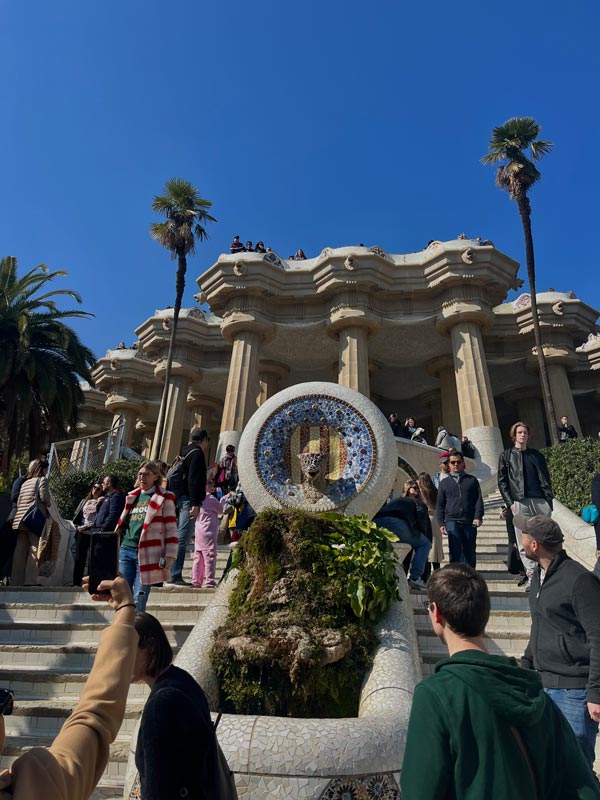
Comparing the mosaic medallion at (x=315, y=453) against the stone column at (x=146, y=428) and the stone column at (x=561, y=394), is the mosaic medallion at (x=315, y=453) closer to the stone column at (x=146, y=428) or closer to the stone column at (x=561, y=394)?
the stone column at (x=561, y=394)

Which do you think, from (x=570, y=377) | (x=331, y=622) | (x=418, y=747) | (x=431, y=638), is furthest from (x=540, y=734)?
(x=570, y=377)

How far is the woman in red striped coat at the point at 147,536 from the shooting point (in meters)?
5.64

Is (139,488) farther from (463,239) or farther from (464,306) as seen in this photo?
(463,239)

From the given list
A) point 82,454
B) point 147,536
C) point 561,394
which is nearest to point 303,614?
point 147,536

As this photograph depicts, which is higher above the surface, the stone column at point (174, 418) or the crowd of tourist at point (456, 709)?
the stone column at point (174, 418)

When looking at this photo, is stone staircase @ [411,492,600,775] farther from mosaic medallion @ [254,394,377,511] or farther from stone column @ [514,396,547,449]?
stone column @ [514,396,547,449]

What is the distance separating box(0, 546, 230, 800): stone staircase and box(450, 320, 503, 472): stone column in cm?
1494

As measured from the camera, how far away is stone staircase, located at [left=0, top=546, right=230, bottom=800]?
435 cm

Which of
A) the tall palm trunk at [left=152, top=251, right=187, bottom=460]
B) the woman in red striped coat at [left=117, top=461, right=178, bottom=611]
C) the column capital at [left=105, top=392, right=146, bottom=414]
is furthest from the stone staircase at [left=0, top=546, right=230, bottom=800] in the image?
the column capital at [left=105, top=392, right=146, bottom=414]

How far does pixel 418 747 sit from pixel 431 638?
14.9 feet

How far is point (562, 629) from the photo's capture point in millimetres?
3117

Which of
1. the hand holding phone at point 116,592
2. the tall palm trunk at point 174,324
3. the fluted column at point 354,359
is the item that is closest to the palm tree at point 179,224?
the tall palm trunk at point 174,324

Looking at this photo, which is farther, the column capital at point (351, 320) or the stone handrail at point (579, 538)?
the column capital at point (351, 320)

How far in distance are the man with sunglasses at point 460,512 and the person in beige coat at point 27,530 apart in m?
5.25
